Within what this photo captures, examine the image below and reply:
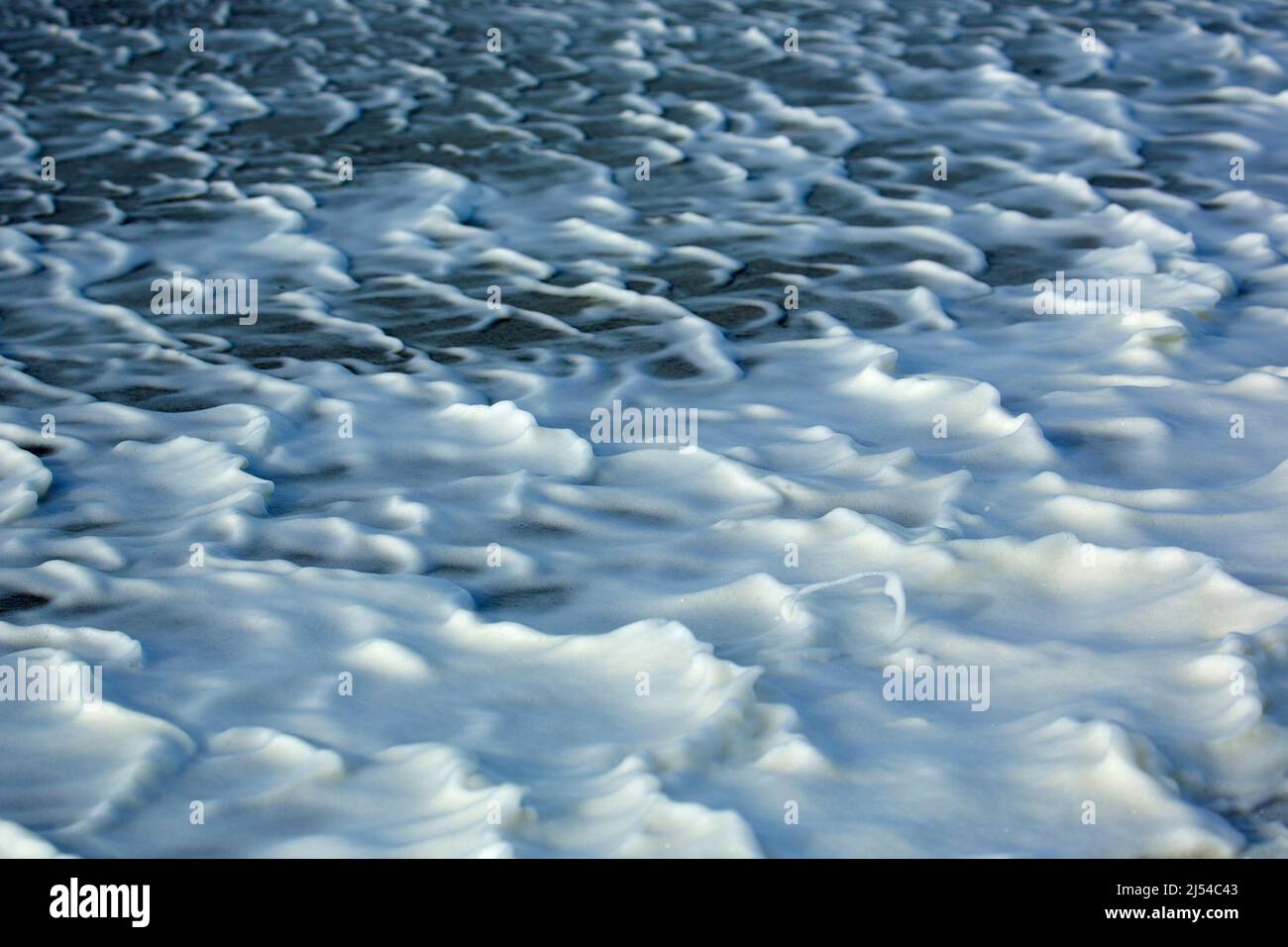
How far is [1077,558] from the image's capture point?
1834mm

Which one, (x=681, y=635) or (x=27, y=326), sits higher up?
(x=681, y=635)

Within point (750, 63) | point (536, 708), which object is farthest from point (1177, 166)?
point (536, 708)

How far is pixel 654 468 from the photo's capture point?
2186 millimetres

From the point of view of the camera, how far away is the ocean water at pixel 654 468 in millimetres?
1499

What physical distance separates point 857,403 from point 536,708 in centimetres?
91

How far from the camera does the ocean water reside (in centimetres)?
150

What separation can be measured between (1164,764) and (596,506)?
34.5 inches

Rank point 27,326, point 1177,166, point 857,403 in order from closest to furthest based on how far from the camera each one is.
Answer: point 857,403
point 27,326
point 1177,166

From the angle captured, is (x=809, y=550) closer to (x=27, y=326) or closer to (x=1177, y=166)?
(x=27, y=326)

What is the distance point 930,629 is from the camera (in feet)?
5.64

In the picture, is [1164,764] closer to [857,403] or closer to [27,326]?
[857,403]
